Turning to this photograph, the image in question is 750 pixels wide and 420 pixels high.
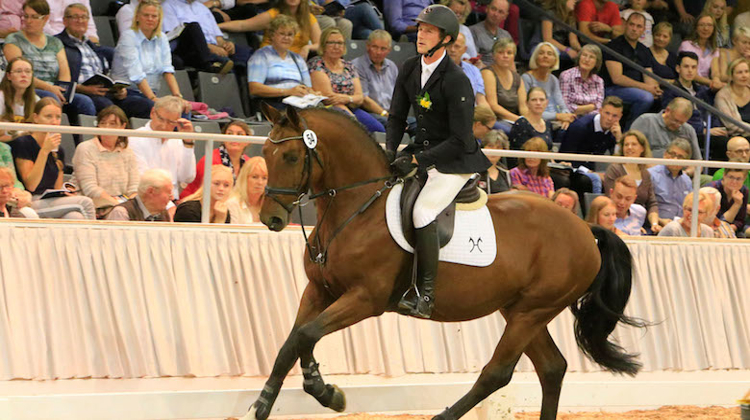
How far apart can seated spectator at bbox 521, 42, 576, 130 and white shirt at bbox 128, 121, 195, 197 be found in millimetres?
5031

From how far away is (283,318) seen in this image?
6.71m

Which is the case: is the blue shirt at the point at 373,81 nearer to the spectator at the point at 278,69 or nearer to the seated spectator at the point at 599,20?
the spectator at the point at 278,69

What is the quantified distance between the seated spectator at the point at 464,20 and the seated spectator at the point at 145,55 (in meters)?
3.34

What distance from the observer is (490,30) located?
11.7m

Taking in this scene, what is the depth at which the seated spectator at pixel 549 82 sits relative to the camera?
10.9 m

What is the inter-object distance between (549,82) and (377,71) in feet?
6.74

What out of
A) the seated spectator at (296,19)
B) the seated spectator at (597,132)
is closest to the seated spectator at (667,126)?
the seated spectator at (597,132)

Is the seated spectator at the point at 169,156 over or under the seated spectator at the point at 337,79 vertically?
over

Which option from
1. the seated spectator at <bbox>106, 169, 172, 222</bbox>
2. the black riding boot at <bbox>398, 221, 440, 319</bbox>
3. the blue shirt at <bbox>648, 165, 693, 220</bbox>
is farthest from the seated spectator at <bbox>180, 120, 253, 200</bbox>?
the blue shirt at <bbox>648, 165, 693, 220</bbox>

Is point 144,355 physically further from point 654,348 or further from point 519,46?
point 519,46

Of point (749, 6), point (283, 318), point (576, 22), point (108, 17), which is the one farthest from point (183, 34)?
point (749, 6)

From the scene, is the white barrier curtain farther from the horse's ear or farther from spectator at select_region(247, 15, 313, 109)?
spectator at select_region(247, 15, 313, 109)

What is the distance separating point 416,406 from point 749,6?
34.1ft

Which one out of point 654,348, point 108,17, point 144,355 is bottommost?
point 654,348
